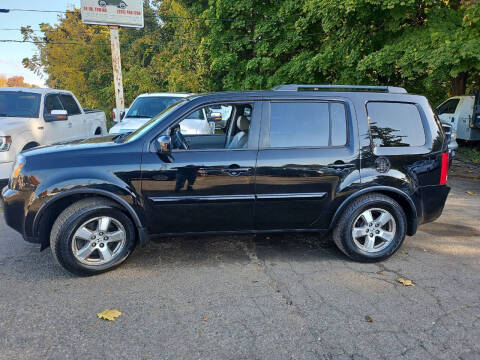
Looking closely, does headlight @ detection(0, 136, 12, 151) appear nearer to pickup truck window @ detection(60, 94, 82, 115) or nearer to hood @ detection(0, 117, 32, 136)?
hood @ detection(0, 117, 32, 136)

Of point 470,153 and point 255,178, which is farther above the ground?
point 255,178

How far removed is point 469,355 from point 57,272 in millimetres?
3706

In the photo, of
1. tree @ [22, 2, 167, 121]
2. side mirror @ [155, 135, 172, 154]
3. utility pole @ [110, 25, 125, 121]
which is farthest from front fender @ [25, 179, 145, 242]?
tree @ [22, 2, 167, 121]

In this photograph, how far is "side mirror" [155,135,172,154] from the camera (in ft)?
11.6

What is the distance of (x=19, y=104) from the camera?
755cm

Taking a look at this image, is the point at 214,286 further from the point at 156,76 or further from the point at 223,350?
the point at 156,76

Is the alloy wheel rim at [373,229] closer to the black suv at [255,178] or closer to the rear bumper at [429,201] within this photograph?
the black suv at [255,178]

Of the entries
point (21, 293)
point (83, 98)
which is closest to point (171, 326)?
point (21, 293)

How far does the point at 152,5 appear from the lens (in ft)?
125

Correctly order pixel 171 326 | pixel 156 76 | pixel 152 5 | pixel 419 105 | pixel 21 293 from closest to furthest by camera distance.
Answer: pixel 171 326 → pixel 21 293 → pixel 419 105 → pixel 156 76 → pixel 152 5

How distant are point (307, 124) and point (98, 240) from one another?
2451 millimetres

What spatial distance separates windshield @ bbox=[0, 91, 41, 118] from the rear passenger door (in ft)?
19.1

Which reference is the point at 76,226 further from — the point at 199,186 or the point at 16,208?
the point at 199,186

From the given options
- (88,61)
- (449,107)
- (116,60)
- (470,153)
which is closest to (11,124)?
(116,60)
